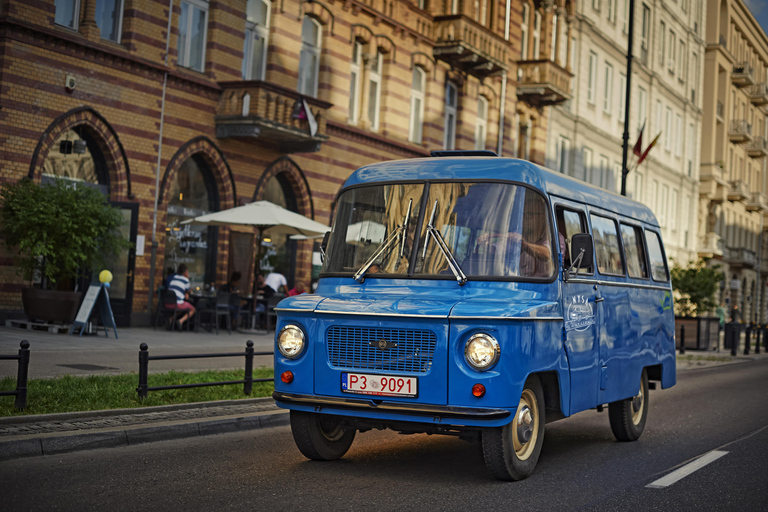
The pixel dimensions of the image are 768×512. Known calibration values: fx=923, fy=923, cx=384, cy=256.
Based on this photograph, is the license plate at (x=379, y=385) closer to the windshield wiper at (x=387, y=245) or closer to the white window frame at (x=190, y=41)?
the windshield wiper at (x=387, y=245)

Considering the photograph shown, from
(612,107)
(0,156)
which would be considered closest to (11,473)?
(0,156)

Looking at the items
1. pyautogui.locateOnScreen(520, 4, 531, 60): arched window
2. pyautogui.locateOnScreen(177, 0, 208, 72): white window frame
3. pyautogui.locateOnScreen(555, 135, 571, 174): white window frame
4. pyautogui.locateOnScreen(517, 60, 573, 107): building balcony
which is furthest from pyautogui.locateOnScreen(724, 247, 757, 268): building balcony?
pyautogui.locateOnScreen(177, 0, 208, 72): white window frame

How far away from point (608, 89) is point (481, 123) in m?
13.3

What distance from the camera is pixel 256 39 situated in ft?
79.1

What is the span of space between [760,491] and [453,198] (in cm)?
333

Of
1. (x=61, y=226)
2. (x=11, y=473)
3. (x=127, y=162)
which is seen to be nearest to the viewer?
A: (x=11, y=473)

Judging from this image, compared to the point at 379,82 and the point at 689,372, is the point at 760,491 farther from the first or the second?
the point at 379,82

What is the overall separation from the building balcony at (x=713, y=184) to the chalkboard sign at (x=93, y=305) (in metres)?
50.8

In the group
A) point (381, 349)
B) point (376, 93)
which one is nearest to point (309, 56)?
point (376, 93)

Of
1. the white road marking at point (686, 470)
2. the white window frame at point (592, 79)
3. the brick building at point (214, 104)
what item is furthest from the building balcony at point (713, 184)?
the white road marking at point (686, 470)

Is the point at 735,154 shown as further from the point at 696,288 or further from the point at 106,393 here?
the point at 106,393

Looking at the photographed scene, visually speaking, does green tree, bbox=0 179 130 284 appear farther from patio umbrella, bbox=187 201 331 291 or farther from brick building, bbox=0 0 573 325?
patio umbrella, bbox=187 201 331 291

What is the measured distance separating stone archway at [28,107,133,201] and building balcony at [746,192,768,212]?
61.3 m

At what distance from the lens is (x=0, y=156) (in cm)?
1748
